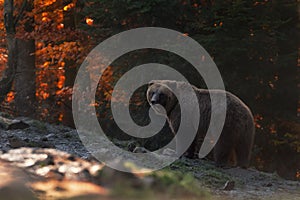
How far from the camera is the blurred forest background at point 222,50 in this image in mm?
11133

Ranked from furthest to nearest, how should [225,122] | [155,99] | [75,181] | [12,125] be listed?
1. [155,99]
2. [225,122]
3. [12,125]
4. [75,181]

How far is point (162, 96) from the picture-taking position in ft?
29.3

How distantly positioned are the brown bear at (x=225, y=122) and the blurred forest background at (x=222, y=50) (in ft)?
7.39

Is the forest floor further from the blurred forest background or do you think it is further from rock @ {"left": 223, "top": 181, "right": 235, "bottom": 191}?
the blurred forest background

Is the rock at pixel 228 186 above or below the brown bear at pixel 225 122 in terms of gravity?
below

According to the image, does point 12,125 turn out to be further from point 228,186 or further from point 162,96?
point 228,186

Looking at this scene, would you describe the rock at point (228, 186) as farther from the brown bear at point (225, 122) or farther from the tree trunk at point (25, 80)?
the tree trunk at point (25, 80)

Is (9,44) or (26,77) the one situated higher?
(9,44)

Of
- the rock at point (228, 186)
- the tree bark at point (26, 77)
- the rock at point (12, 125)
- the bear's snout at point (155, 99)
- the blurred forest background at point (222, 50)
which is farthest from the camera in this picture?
the tree bark at point (26, 77)

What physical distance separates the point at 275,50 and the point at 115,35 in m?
3.68

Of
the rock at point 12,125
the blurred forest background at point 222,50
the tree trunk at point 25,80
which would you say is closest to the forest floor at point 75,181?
the rock at point 12,125

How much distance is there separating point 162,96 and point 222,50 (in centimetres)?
278

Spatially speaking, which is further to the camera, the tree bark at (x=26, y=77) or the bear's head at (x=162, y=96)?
the tree bark at (x=26, y=77)

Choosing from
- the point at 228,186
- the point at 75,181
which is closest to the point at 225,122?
the point at 228,186
